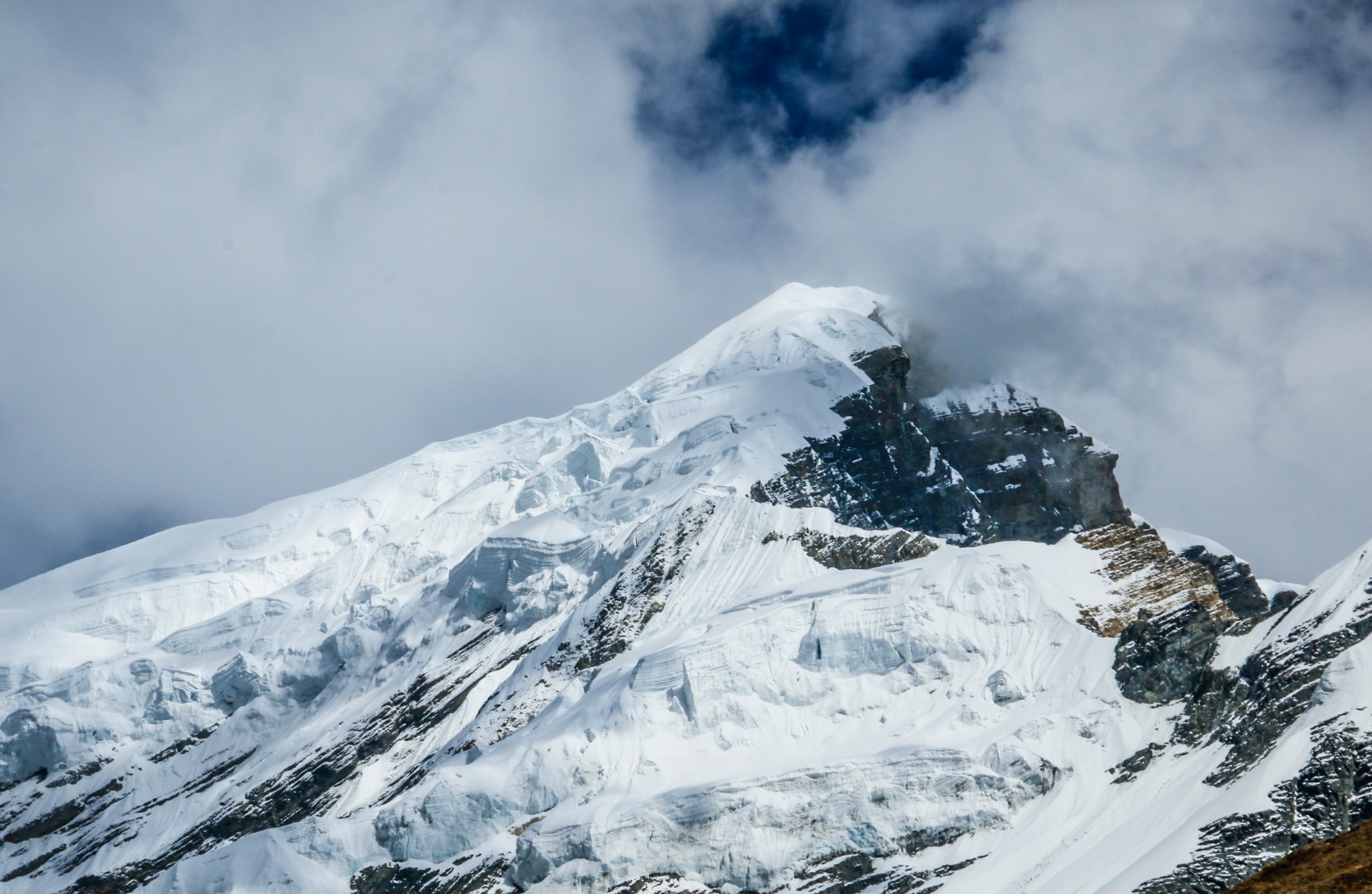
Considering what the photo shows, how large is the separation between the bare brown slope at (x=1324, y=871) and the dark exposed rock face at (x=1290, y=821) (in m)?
57.5

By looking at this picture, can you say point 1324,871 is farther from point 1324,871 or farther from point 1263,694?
point 1263,694

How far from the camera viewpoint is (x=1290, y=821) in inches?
5837

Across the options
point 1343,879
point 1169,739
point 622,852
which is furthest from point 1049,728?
point 1343,879

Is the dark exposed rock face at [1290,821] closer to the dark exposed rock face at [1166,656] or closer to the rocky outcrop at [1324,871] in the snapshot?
the dark exposed rock face at [1166,656]

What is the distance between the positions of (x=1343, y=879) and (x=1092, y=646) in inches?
4465

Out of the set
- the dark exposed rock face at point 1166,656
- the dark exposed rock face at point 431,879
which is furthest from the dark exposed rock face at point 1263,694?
the dark exposed rock face at point 431,879

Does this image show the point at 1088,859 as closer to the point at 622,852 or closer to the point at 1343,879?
the point at 622,852

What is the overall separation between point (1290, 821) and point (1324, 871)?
2657 inches

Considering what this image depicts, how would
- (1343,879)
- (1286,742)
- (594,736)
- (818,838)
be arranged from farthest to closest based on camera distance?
(594,736), (818,838), (1286,742), (1343,879)

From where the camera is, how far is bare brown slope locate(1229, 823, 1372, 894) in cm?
8194

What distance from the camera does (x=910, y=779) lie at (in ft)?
571

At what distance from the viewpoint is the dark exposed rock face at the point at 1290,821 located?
145 metres

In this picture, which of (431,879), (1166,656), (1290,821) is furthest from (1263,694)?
(431,879)

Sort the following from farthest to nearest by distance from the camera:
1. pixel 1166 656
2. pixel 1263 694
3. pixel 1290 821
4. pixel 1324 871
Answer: pixel 1166 656, pixel 1263 694, pixel 1290 821, pixel 1324 871
